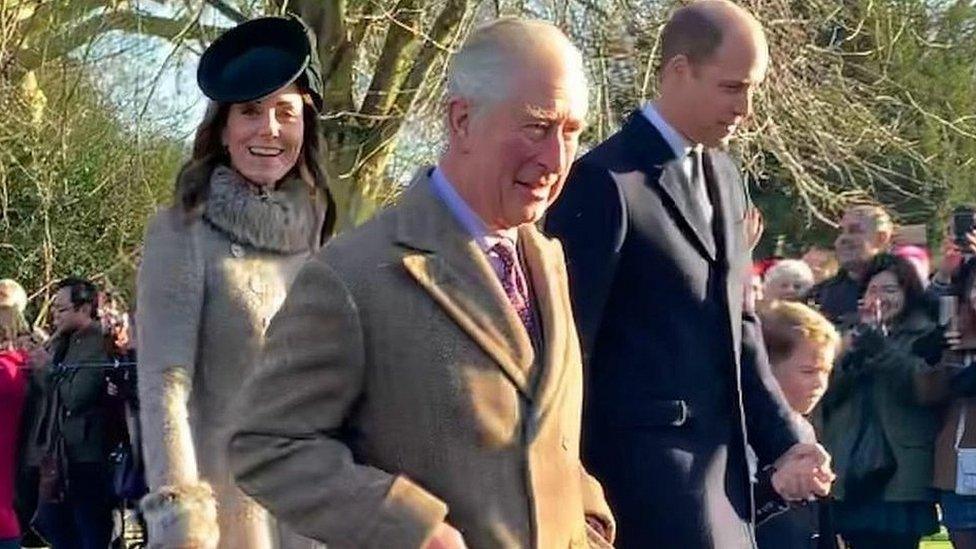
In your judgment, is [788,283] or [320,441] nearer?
[320,441]

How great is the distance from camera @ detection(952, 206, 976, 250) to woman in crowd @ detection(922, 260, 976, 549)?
11.5 inches

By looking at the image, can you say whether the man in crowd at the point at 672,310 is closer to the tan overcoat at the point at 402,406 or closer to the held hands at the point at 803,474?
the held hands at the point at 803,474

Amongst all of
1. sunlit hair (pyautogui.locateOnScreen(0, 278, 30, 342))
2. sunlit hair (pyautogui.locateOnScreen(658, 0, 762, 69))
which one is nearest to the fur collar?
sunlit hair (pyautogui.locateOnScreen(658, 0, 762, 69))

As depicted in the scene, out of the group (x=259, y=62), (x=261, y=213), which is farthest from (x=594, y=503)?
(x=259, y=62)

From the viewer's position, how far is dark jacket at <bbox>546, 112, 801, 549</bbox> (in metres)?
4.63

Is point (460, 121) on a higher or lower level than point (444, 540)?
higher

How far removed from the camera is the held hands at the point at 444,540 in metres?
3.01

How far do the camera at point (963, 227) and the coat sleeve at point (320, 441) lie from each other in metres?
6.25

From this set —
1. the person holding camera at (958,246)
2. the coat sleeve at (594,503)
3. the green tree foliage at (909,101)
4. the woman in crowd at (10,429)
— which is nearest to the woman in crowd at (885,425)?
the person holding camera at (958,246)

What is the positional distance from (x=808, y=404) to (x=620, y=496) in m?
2.53

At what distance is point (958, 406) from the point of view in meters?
8.75

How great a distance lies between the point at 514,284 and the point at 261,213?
5.61 ft

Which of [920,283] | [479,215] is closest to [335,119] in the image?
[920,283]

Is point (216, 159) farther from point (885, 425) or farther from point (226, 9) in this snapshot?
point (226, 9)
